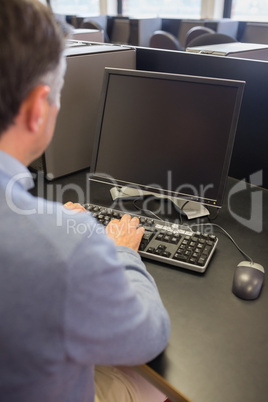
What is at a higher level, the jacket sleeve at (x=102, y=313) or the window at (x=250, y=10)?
the window at (x=250, y=10)

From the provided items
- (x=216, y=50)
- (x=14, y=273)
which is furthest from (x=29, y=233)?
(x=216, y=50)

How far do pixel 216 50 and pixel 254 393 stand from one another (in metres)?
1.09

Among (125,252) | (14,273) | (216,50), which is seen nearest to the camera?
(14,273)

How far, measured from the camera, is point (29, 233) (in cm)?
51

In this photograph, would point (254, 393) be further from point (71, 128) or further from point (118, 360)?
point (71, 128)

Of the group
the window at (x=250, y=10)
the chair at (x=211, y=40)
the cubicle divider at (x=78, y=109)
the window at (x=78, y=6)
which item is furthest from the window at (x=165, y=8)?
the cubicle divider at (x=78, y=109)

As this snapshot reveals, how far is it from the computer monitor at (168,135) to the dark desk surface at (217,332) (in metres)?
0.18

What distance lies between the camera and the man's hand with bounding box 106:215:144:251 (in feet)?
3.03

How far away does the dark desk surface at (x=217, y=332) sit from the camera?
25.5 inches

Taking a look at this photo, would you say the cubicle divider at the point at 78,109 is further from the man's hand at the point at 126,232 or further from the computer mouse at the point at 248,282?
the computer mouse at the point at 248,282

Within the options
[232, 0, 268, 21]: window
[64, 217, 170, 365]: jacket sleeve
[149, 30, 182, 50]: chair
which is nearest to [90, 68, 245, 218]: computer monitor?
[64, 217, 170, 365]: jacket sleeve

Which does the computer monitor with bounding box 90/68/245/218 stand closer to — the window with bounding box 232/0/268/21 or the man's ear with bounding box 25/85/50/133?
the man's ear with bounding box 25/85/50/133

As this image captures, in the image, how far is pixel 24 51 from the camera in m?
0.49

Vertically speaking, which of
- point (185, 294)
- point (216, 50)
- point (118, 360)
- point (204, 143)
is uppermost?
point (216, 50)
